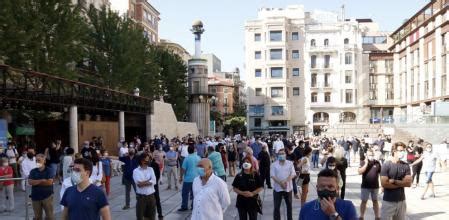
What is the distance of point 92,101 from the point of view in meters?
26.3

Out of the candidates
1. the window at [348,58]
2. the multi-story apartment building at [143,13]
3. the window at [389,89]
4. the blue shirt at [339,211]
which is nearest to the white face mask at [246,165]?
the blue shirt at [339,211]

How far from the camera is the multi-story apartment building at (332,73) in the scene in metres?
78.6

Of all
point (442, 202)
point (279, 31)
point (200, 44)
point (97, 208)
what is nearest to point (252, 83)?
point (279, 31)

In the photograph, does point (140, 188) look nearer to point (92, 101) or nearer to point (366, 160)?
point (366, 160)

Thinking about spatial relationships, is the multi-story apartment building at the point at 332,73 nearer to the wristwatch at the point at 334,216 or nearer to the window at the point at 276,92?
the window at the point at 276,92

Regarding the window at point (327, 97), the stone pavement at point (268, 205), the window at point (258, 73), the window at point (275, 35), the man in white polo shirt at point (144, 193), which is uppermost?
the window at point (275, 35)

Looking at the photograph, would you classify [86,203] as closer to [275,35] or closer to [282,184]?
[282,184]

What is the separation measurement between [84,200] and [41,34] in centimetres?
2094

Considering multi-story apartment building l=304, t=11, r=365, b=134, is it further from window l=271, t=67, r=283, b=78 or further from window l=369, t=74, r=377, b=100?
window l=271, t=67, r=283, b=78

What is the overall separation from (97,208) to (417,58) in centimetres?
6632

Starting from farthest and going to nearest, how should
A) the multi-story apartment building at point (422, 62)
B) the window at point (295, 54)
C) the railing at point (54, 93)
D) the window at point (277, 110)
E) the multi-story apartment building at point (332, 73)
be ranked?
1. the window at point (295, 54)
2. the window at point (277, 110)
3. the multi-story apartment building at point (332, 73)
4. the multi-story apartment building at point (422, 62)
5. the railing at point (54, 93)

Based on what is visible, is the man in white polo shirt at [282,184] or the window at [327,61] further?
the window at [327,61]

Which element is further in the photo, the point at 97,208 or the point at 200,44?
the point at 200,44

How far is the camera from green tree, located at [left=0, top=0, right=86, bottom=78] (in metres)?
22.7
